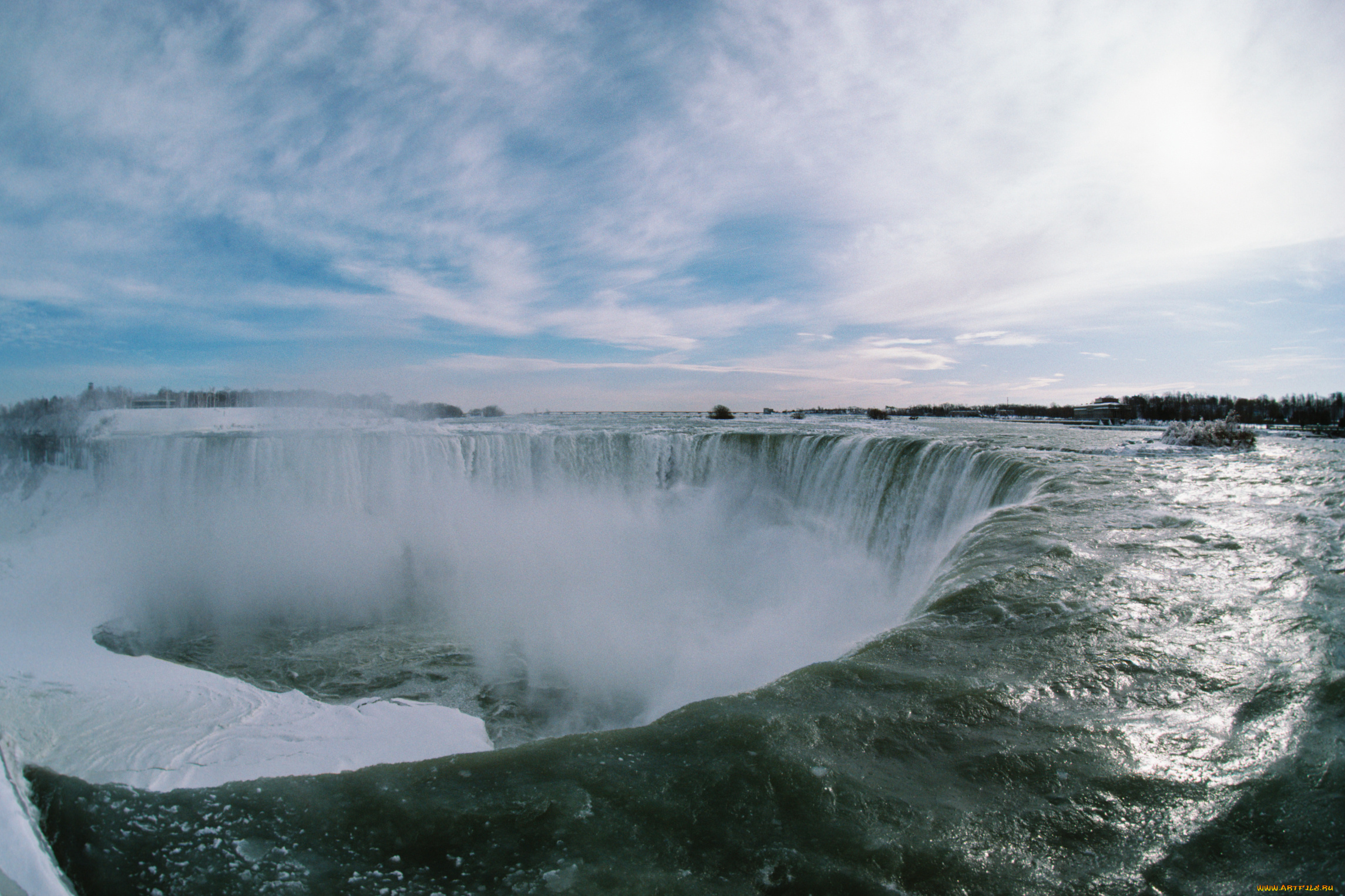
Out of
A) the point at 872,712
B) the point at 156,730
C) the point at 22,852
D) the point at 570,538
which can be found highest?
the point at 22,852

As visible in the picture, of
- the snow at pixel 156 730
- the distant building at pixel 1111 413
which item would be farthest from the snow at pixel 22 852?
the distant building at pixel 1111 413

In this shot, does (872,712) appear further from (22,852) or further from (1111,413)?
(1111,413)

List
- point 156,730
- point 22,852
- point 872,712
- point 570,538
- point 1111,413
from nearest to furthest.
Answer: point 22,852 → point 872,712 → point 156,730 → point 570,538 → point 1111,413

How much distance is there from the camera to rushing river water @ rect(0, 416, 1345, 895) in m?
1.76

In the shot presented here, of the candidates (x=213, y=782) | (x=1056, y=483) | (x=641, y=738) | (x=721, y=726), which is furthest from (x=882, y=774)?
(x=1056, y=483)

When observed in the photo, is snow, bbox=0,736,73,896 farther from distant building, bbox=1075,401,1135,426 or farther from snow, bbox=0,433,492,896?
distant building, bbox=1075,401,1135,426

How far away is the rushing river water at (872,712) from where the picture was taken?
176 centimetres

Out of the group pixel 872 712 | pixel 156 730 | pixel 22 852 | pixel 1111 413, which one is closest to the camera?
pixel 22 852

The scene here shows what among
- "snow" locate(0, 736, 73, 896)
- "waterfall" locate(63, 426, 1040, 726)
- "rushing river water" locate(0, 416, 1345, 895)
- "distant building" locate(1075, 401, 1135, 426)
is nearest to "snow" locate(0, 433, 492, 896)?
"snow" locate(0, 736, 73, 896)

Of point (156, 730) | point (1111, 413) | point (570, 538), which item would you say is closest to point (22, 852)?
point (156, 730)

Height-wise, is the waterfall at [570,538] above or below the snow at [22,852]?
below

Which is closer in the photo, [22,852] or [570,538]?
[22,852]

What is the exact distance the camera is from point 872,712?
2676 mm

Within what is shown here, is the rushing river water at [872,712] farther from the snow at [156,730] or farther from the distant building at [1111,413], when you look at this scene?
the distant building at [1111,413]
